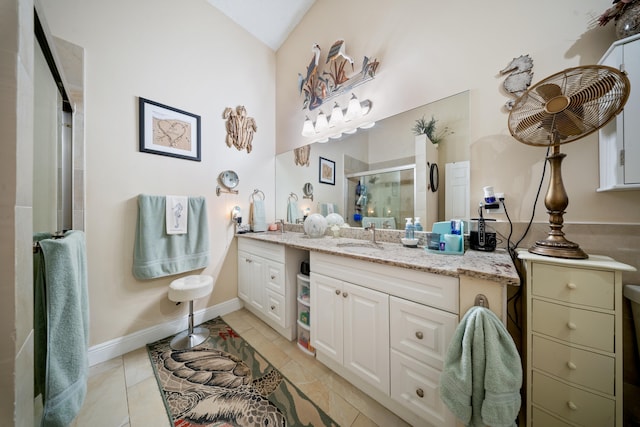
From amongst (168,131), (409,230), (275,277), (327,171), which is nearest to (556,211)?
(409,230)

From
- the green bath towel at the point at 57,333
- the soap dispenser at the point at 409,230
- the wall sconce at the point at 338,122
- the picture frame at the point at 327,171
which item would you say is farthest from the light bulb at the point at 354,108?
the green bath towel at the point at 57,333

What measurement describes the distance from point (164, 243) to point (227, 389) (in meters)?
1.25

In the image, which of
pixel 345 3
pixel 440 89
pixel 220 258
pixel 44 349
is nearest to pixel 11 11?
pixel 44 349

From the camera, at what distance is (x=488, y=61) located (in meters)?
1.24

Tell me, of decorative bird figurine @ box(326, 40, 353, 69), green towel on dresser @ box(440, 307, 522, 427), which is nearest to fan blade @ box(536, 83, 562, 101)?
Result: green towel on dresser @ box(440, 307, 522, 427)

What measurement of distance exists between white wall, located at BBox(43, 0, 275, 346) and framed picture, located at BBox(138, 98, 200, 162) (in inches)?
2.3

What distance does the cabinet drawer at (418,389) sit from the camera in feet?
2.99

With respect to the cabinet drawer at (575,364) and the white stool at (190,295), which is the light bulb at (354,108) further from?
the white stool at (190,295)

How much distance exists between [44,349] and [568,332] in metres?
1.93

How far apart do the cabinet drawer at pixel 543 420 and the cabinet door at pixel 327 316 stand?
0.87 m

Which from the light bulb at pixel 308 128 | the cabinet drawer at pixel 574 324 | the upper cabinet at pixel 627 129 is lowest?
the cabinet drawer at pixel 574 324

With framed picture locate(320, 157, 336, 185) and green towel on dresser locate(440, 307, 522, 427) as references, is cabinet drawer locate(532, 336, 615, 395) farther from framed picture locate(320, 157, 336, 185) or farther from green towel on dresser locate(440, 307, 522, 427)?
framed picture locate(320, 157, 336, 185)

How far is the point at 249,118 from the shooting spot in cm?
235

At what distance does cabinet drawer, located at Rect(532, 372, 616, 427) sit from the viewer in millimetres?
733
